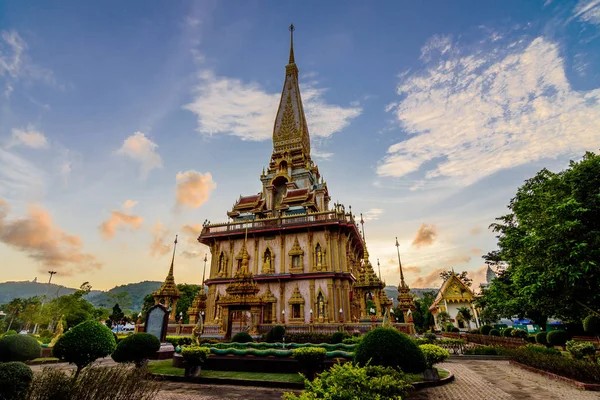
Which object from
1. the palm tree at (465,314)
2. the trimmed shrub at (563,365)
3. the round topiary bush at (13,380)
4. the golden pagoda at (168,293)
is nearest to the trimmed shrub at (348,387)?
the round topiary bush at (13,380)

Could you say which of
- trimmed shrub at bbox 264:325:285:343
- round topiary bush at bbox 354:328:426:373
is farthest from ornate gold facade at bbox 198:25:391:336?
round topiary bush at bbox 354:328:426:373

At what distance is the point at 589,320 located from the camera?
62.4ft

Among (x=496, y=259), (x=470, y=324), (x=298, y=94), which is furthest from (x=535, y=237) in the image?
(x=470, y=324)

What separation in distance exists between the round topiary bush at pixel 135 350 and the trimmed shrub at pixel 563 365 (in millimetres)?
14643

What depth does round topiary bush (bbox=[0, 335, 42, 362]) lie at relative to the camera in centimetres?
1091

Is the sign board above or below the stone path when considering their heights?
above

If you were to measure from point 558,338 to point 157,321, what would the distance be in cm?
2526

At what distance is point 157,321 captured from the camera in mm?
17203

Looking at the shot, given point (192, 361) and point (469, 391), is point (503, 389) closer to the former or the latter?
point (469, 391)

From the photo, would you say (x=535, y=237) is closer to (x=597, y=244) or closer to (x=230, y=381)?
(x=597, y=244)

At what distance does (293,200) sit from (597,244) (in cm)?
2370

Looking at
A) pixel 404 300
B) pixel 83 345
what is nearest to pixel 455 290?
pixel 404 300

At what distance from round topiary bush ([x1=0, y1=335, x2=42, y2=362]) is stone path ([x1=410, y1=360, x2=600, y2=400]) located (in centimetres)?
1358

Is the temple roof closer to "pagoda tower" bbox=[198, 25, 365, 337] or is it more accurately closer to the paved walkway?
"pagoda tower" bbox=[198, 25, 365, 337]
